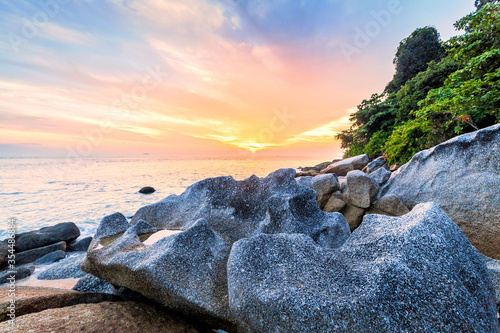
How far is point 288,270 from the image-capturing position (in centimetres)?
233

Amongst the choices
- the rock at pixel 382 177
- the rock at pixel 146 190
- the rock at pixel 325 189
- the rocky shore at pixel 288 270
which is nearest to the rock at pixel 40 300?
the rocky shore at pixel 288 270

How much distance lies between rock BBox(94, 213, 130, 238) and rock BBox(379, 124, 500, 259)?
726 cm

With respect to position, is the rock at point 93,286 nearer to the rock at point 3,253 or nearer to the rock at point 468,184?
the rock at point 3,253

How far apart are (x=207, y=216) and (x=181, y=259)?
5.51 feet

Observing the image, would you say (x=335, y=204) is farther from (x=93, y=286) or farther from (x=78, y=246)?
(x=78, y=246)

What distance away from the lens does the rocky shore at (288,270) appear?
190cm

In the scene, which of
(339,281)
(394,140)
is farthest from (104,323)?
(394,140)

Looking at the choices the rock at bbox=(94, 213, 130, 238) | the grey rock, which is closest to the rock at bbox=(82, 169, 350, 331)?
the rock at bbox=(94, 213, 130, 238)

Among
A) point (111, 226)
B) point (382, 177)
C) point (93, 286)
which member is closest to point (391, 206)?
point (382, 177)

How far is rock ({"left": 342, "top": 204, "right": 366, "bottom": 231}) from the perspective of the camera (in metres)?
6.44

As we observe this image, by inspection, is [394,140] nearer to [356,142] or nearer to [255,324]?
[356,142]

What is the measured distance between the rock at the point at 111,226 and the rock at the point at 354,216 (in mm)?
6253

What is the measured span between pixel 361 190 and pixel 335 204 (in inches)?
35.7

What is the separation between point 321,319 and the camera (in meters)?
1.88
